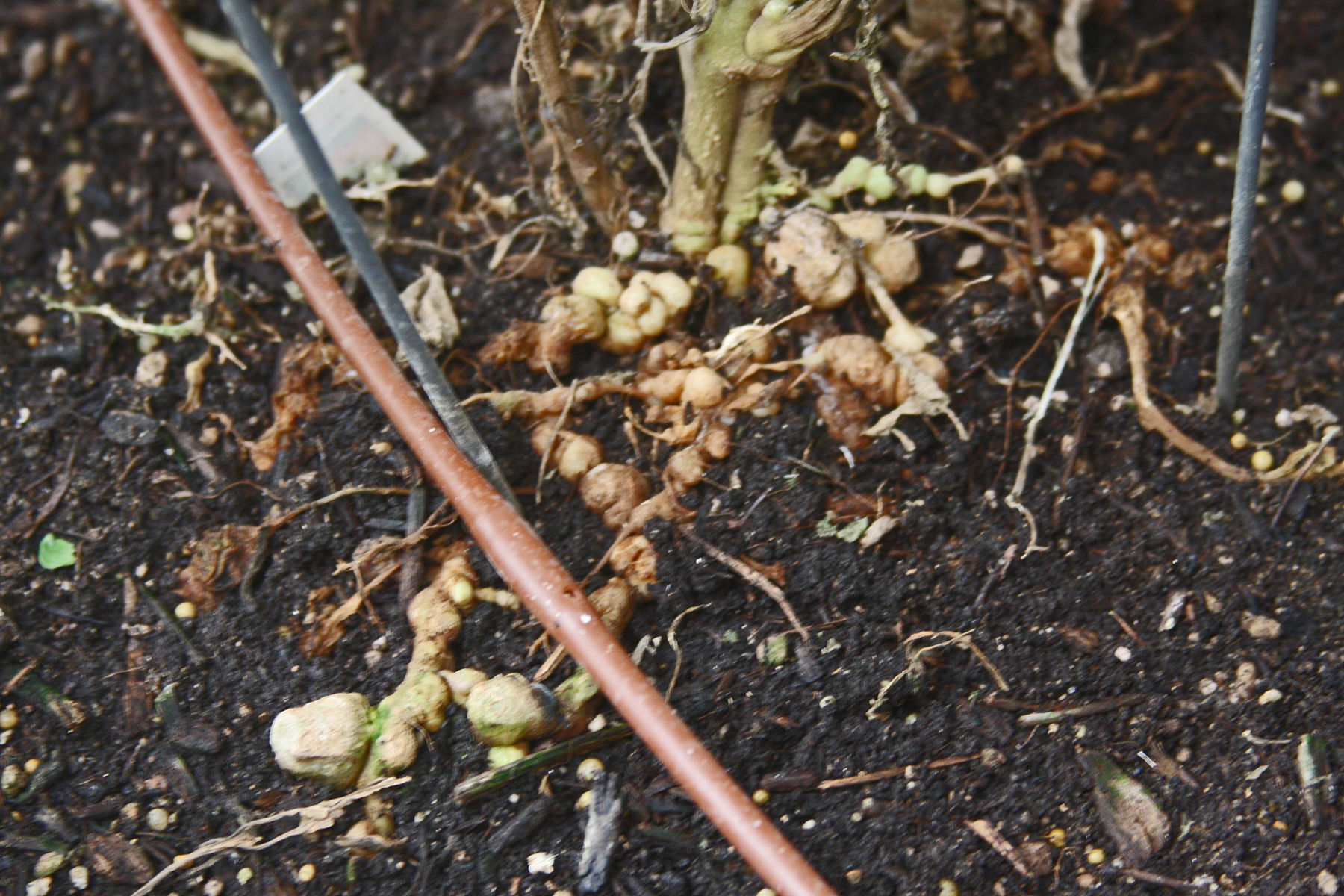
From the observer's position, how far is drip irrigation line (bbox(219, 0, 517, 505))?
3.16 ft

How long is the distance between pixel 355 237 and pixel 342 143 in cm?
73

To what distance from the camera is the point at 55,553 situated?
4.73ft

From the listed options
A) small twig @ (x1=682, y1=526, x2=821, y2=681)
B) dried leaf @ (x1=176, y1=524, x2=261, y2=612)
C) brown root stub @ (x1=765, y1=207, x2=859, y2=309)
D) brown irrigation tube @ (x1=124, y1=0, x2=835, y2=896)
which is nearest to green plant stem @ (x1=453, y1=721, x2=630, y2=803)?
brown irrigation tube @ (x1=124, y1=0, x2=835, y2=896)

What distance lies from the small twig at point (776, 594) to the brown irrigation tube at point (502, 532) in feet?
0.63

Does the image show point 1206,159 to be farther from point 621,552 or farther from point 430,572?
point 430,572

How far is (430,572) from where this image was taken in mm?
1391

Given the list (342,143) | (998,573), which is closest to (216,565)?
(342,143)

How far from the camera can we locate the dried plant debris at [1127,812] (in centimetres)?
120

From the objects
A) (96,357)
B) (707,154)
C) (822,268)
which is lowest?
(822,268)

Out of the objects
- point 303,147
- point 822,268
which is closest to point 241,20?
point 303,147

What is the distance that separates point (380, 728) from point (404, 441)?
1.36 feet

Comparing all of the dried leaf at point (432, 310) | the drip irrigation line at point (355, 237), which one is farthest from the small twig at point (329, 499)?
the dried leaf at point (432, 310)

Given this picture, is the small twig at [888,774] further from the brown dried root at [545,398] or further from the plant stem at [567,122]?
the plant stem at [567,122]

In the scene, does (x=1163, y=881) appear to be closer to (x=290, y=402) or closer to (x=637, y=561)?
(x=637, y=561)
